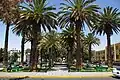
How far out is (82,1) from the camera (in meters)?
44.8

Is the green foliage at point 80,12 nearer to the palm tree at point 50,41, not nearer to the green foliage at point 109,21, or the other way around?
the green foliage at point 109,21

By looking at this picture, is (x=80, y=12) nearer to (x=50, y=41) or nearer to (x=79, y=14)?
(x=79, y=14)

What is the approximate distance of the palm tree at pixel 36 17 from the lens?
41.8 meters

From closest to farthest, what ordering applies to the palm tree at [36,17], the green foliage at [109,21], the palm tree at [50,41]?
1. the palm tree at [36,17]
2. the green foliage at [109,21]
3. the palm tree at [50,41]

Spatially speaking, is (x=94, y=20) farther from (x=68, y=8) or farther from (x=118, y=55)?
(x=118, y=55)

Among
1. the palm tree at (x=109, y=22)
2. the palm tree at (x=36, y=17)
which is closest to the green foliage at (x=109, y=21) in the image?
the palm tree at (x=109, y=22)

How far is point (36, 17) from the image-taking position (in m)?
41.5

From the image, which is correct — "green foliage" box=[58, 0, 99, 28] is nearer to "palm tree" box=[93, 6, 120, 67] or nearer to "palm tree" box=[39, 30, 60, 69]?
"palm tree" box=[93, 6, 120, 67]

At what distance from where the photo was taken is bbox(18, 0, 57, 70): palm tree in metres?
41.8

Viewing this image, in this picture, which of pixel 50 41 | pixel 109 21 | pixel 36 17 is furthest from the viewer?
pixel 50 41

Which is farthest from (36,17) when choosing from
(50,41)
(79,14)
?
(50,41)

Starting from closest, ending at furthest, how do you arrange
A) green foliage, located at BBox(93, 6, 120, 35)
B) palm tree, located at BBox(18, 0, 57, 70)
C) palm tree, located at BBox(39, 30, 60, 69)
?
palm tree, located at BBox(18, 0, 57, 70)
green foliage, located at BBox(93, 6, 120, 35)
palm tree, located at BBox(39, 30, 60, 69)

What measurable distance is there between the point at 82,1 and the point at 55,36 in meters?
26.7

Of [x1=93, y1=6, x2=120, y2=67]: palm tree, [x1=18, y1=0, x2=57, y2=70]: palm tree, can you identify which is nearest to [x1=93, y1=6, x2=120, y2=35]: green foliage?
[x1=93, y1=6, x2=120, y2=67]: palm tree
